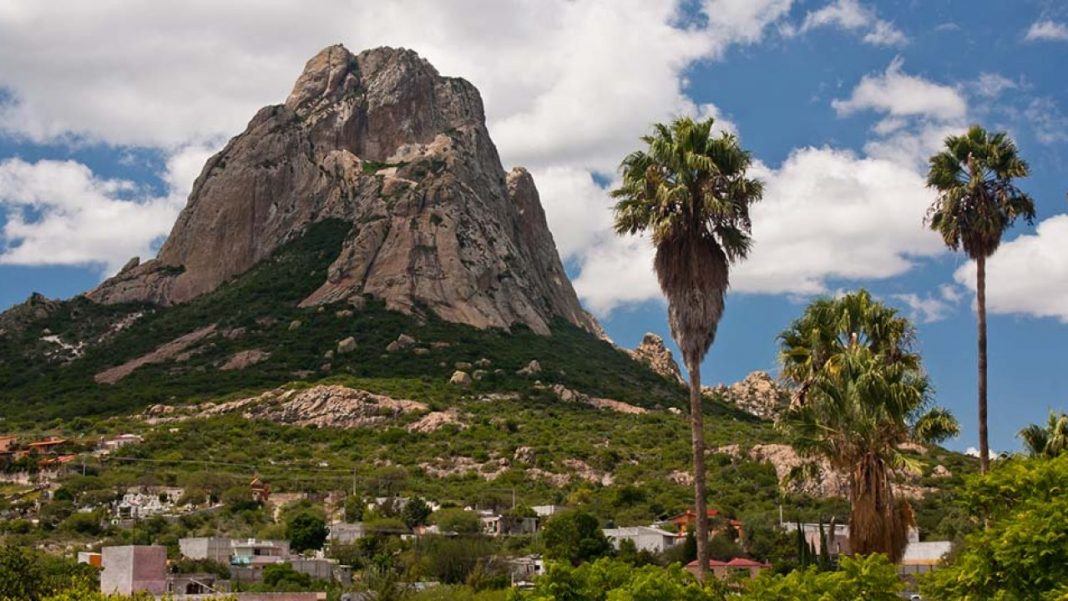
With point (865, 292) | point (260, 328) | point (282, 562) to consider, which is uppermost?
point (260, 328)

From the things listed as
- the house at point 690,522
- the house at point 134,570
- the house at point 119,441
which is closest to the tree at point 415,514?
the house at point 690,522

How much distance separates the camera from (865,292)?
3064 centimetres

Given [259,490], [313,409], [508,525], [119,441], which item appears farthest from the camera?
[313,409]

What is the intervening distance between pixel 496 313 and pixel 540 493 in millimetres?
82070

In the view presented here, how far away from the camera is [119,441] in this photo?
126375 millimetres

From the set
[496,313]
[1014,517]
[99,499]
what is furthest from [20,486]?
[1014,517]

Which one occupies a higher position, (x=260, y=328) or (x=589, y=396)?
(x=260, y=328)

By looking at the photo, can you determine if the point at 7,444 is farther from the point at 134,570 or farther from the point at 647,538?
the point at 134,570

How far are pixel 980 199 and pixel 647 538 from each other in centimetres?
5082

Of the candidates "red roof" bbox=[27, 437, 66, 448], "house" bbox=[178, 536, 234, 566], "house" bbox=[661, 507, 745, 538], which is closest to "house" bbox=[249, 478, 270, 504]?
"house" bbox=[178, 536, 234, 566]

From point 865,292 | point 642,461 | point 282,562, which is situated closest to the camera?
point 865,292

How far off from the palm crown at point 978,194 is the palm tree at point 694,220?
8246mm

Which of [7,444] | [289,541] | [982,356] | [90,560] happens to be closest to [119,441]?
[7,444]

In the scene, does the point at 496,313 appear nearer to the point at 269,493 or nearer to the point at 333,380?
the point at 333,380
